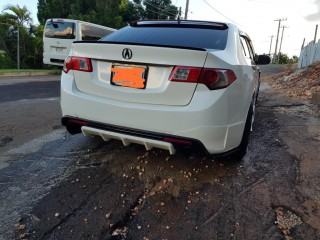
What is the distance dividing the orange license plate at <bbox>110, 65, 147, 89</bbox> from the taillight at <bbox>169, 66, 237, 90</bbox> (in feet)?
0.87

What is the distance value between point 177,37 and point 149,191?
160 cm

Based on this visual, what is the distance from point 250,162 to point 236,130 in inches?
31.5

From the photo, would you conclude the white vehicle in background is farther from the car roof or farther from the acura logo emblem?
the acura logo emblem

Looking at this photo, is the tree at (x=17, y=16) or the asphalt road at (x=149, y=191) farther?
the tree at (x=17, y=16)

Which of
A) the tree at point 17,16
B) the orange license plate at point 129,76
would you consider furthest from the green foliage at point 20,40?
the orange license plate at point 129,76

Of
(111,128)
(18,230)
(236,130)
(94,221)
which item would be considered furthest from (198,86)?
(18,230)

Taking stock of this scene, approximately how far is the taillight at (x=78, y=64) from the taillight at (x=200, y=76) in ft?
2.83

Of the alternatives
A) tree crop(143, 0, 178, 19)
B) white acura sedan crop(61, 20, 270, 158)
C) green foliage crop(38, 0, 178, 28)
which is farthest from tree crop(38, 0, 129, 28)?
white acura sedan crop(61, 20, 270, 158)

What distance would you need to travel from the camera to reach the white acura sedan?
7.94 ft

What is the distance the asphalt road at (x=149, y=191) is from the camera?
2.17 m

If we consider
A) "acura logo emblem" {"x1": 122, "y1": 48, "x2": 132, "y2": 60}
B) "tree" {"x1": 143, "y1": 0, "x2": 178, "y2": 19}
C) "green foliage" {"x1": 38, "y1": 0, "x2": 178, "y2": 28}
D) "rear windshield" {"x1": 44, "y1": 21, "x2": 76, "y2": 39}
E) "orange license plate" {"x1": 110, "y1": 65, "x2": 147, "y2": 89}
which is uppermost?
"tree" {"x1": 143, "y1": 0, "x2": 178, "y2": 19}

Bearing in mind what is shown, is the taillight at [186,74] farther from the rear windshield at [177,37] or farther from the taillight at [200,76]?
the rear windshield at [177,37]

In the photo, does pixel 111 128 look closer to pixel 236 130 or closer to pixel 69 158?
pixel 69 158

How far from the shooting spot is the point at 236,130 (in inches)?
106
